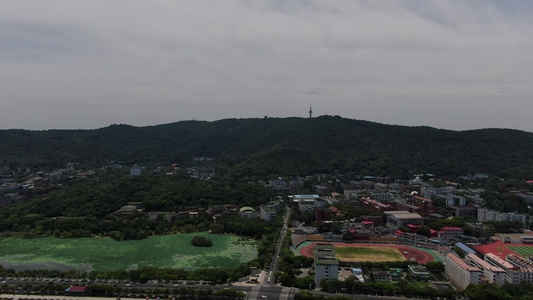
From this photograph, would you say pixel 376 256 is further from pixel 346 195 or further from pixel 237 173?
pixel 237 173

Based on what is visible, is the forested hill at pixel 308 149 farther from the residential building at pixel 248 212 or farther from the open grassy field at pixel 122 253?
the open grassy field at pixel 122 253

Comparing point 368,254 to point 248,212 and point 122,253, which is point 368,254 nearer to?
point 248,212

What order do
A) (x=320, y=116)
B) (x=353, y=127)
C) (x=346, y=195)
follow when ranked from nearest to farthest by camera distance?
(x=346, y=195)
(x=353, y=127)
(x=320, y=116)

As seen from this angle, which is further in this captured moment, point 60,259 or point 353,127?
point 353,127

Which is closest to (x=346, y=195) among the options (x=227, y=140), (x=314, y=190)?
(x=314, y=190)

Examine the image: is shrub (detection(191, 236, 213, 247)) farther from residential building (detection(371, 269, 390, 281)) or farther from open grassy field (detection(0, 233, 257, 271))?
residential building (detection(371, 269, 390, 281))

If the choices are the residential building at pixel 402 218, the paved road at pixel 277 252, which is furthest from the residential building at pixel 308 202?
the residential building at pixel 402 218

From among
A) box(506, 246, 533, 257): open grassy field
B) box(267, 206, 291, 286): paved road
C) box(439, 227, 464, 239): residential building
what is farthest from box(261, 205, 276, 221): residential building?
box(506, 246, 533, 257): open grassy field
